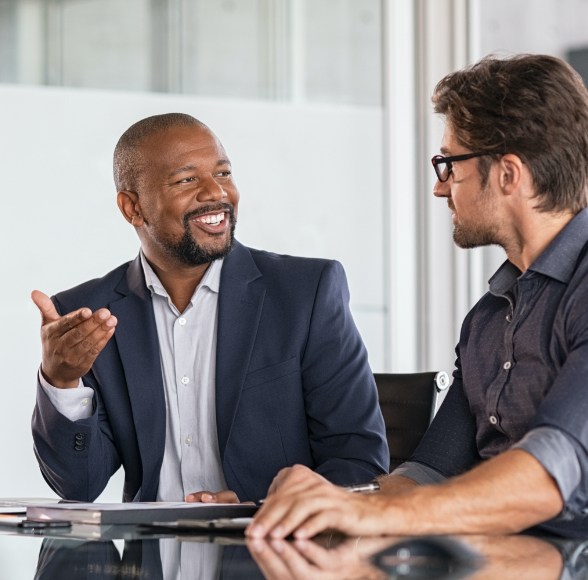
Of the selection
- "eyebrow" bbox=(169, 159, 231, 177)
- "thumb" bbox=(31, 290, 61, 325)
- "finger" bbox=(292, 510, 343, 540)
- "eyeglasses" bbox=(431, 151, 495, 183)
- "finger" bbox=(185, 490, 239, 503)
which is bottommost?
"finger" bbox=(185, 490, 239, 503)

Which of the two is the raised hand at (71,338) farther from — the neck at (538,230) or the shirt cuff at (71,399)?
the neck at (538,230)

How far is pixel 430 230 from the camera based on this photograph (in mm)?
5000

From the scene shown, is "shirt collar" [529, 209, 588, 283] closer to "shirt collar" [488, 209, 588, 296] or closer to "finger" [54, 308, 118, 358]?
"shirt collar" [488, 209, 588, 296]

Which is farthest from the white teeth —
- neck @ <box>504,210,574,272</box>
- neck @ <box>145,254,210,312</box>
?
neck @ <box>504,210,574,272</box>

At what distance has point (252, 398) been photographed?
249 centimetres

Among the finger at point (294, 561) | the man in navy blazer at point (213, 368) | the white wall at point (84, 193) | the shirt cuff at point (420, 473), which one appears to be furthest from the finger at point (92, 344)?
the white wall at point (84, 193)

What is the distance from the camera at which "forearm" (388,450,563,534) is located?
1470 millimetres

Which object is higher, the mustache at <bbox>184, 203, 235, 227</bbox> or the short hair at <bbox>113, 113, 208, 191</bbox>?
the short hair at <bbox>113, 113, 208, 191</bbox>

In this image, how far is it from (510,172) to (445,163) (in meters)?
0.13

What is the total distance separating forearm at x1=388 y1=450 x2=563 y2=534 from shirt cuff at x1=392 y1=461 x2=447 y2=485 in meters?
0.45

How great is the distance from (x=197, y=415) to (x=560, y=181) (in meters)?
0.99

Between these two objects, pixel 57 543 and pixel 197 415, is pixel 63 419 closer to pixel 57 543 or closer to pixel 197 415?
pixel 197 415

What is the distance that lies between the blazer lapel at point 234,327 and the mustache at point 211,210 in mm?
85

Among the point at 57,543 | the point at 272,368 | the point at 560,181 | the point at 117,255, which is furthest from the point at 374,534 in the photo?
the point at 117,255
